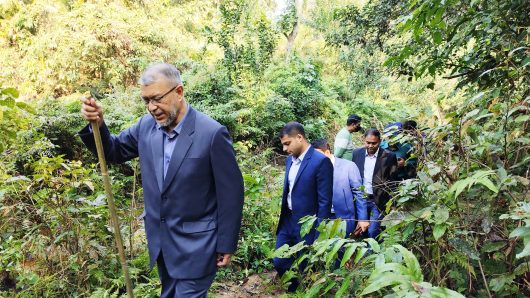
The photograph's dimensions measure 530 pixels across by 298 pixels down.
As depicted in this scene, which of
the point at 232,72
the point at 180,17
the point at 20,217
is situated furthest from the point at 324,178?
the point at 180,17

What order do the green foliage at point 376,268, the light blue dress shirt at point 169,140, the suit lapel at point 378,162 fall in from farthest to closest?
the suit lapel at point 378,162 → the light blue dress shirt at point 169,140 → the green foliage at point 376,268

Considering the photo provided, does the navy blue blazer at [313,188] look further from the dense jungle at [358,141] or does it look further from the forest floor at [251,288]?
the forest floor at [251,288]

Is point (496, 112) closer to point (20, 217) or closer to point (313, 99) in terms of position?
point (20, 217)

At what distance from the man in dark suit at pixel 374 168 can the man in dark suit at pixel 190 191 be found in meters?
2.21

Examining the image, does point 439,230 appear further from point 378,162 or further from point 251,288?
A: point 251,288

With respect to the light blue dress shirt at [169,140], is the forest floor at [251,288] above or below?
below

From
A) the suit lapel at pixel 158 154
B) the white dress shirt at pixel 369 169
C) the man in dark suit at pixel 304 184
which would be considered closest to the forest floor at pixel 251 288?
the man in dark suit at pixel 304 184

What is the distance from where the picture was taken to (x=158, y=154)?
2.58m

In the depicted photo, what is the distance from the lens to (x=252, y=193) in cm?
494

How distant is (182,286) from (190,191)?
2.11 ft

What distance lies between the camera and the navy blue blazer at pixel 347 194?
14.2 ft

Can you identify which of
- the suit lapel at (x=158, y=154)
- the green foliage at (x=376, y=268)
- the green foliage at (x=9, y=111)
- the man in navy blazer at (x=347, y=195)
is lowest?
the man in navy blazer at (x=347, y=195)

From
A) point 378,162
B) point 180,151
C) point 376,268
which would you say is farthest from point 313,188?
point 376,268

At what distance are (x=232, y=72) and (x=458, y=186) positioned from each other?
11278mm
